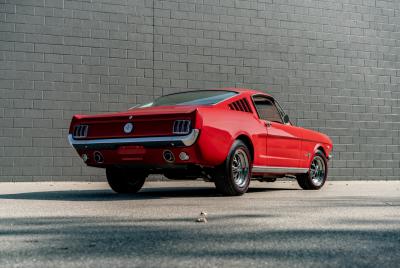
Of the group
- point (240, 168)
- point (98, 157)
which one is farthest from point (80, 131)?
point (240, 168)

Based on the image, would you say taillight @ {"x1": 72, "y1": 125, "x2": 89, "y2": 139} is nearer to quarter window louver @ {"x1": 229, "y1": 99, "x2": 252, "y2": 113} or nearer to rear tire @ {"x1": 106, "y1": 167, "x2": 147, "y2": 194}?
rear tire @ {"x1": 106, "y1": 167, "x2": 147, "y2": 194}

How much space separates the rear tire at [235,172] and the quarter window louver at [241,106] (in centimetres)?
48

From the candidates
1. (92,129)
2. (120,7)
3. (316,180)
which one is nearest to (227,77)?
(120,7)

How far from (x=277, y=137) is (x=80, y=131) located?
9.02 ft

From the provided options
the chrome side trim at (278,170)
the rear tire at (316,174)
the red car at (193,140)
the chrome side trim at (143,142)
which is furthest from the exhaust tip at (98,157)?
the rear tire at (316,174)

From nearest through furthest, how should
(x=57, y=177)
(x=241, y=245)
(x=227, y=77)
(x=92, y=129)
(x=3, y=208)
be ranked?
(x=241, y=245) → (x=3, y=208) → (x=92, y=129) → (x=57, y=177) → (x=227, y=77)

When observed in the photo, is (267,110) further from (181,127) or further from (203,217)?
(203,217)

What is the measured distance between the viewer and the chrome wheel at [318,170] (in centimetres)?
1033

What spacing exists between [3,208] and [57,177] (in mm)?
5364

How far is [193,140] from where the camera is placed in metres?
7.05

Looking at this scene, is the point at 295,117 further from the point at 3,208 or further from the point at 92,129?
the point at 3,208

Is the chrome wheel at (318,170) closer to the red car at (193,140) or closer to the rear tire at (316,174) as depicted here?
the rear tire at (316,174)

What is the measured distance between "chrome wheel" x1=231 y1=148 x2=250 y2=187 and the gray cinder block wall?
15.1 feet

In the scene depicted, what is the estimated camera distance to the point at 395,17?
14531 millimetres
